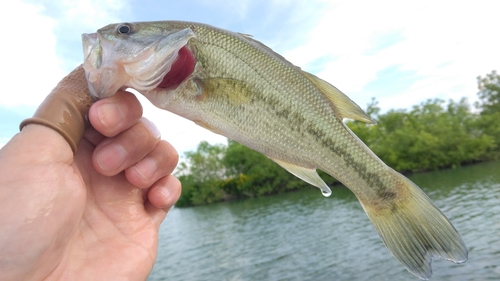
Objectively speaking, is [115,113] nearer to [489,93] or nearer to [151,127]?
[151,127]

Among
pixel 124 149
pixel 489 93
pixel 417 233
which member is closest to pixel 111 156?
pixel 124 149

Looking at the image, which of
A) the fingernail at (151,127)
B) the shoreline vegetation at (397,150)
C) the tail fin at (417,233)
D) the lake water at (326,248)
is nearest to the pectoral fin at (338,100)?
the tail fin at (417,233)

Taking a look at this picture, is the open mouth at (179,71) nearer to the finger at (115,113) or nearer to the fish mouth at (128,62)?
the fish mouth at (128,62)

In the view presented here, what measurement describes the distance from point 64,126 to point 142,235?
3.73 feet

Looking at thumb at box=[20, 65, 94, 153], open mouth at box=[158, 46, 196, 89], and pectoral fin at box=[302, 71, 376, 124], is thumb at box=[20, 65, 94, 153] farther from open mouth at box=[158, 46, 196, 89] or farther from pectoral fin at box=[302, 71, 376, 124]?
pectoral fin at box=[302, 71, 376, 124]

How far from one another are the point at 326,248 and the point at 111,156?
2101 centimetres

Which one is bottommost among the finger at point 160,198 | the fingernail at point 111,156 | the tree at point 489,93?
the finger at point 160,198

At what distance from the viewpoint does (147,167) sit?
303 centimetres

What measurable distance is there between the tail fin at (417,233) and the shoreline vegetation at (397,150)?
60.5 metres

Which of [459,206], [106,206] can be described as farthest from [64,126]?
[459,206]

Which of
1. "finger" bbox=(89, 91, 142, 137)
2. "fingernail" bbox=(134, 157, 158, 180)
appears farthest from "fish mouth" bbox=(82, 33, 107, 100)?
"fingernail" bbox=(134, 157, 158, 180)

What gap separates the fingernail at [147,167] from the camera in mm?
3000

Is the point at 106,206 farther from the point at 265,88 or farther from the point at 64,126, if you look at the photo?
the point at 265,88

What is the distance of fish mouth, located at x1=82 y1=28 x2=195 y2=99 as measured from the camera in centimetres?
245
